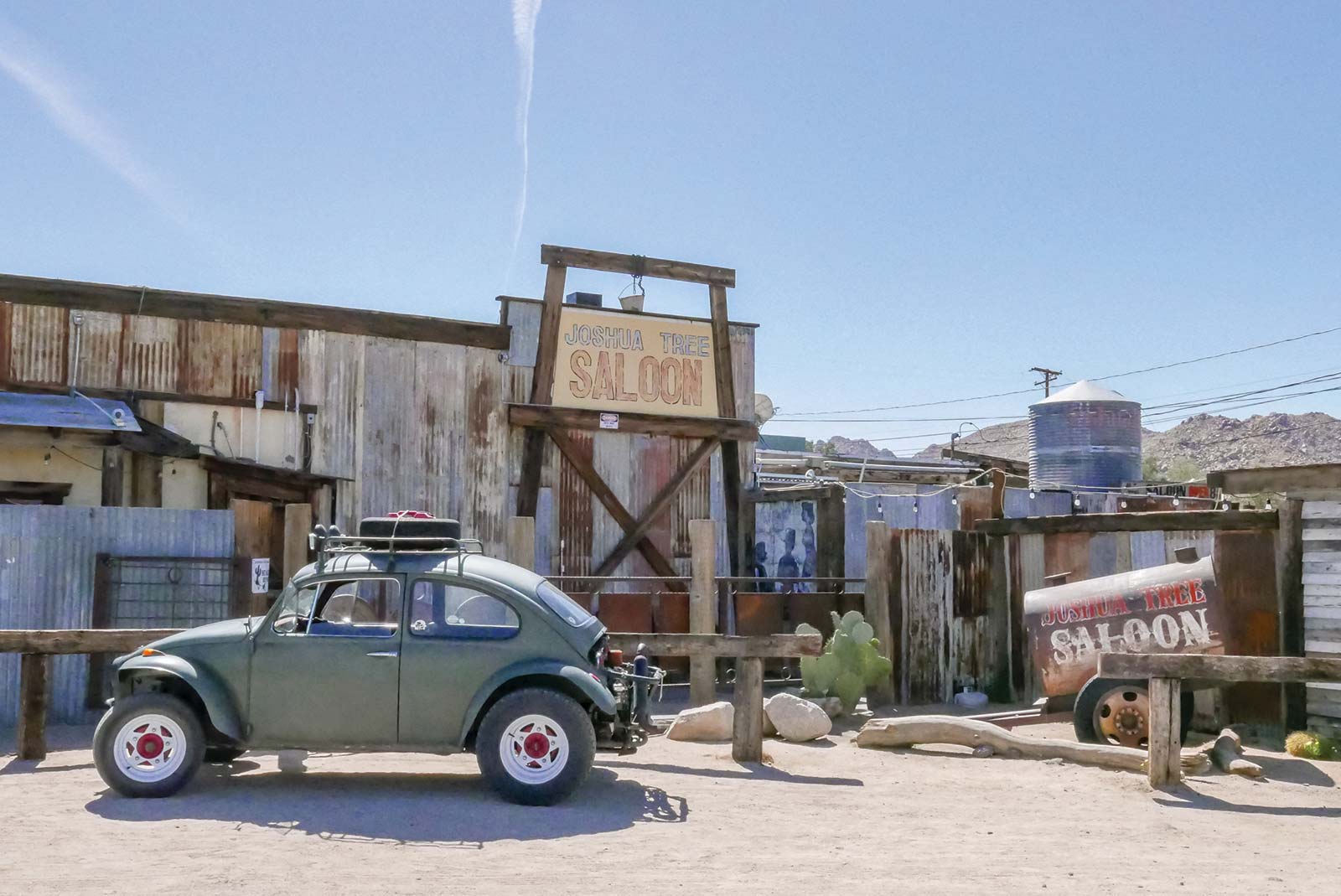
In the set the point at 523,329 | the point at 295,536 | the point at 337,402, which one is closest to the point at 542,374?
the point at 523,329

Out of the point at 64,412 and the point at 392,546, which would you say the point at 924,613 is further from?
the point at 64,412

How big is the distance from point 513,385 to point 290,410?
3.21m

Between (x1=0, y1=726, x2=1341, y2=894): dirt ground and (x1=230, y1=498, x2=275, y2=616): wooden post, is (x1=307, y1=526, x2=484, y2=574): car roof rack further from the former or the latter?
(x1=230, y1=498, x2=275, y2=616): wooden post

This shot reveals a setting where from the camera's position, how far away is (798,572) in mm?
19797

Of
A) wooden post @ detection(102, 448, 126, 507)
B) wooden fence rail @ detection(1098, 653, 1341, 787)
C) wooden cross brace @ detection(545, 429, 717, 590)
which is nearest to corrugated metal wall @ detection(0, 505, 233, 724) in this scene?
wooden post @ detection(102, 448, 126, 507)

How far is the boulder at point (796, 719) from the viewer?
11.3m

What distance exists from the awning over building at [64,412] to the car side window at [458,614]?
25.0 feet

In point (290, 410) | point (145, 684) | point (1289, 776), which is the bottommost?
point (1289, 776)

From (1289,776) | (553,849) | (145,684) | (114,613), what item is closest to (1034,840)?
(553,849)

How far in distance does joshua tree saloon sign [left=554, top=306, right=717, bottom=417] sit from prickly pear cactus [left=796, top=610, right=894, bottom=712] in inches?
264

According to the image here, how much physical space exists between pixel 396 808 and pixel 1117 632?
7071 mm

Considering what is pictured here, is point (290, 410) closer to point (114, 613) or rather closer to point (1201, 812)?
point (114, 613)

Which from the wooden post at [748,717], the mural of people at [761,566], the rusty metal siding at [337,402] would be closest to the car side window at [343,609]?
the wooden post at [748,717]

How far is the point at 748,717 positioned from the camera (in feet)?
32.8
